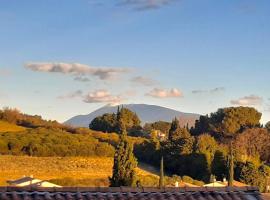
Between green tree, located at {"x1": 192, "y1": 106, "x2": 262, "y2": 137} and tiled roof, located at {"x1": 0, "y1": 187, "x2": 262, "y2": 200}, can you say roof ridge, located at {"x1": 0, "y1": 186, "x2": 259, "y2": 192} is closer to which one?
tiled roof, located at {"x1": 0, "y1": 187, "x2": 262, "y2": 200}

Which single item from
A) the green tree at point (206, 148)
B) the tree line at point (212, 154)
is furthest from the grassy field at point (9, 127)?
the green tree at point (206, 148)

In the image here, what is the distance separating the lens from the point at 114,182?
114 ft

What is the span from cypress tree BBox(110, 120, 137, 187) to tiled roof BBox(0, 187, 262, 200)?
2572 centimetres

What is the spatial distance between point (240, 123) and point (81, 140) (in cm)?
2655

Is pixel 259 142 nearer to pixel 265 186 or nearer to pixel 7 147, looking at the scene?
pixel 265 186

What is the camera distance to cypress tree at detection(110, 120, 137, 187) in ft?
114

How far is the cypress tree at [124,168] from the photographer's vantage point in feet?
114

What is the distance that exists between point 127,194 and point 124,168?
27.0m

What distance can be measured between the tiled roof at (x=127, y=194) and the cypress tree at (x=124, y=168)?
25721 mm

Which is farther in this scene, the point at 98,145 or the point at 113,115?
the point at 113,115

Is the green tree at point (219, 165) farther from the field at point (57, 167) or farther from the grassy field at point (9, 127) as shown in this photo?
the grassy field at point (9, 127)

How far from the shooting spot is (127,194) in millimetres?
8266

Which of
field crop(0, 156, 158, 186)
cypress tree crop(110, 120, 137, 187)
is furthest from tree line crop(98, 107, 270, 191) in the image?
cypress tree crop(110, 120, 137, 187)

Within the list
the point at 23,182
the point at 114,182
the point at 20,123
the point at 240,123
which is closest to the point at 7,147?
the point at 20,123
